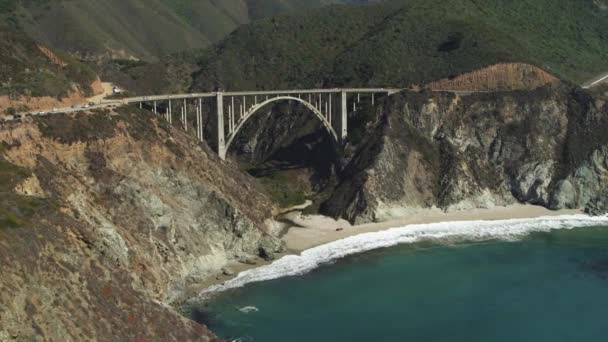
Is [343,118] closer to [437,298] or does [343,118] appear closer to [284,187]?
[284,187]

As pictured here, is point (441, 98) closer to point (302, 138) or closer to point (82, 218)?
point (302, 138)

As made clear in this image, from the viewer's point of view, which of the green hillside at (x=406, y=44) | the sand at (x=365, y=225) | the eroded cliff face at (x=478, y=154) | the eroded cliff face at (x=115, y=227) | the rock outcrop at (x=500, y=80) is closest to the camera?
the eroded cliff face at (x=115, y=227)

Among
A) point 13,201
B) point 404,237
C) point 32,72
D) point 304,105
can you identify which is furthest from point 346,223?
point 13,201

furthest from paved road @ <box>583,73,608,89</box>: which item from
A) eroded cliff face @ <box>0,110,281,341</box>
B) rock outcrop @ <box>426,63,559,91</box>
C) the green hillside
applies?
eroded cliff face @ <box>0,110,281,341</box>

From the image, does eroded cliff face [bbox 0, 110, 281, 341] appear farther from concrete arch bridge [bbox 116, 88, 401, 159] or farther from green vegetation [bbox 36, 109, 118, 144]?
concrete arch bridge [bbox 116, 88, 401, 159]

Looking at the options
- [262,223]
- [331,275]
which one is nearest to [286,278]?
[331,275]

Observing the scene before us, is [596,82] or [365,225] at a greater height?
[596,82]

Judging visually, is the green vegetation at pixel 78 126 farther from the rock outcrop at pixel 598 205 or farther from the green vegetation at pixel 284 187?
the rock outcrop at pixel 598 205

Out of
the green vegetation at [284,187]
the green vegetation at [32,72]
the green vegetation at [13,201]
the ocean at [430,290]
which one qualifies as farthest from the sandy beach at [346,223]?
the green vegetation at [32,72]
